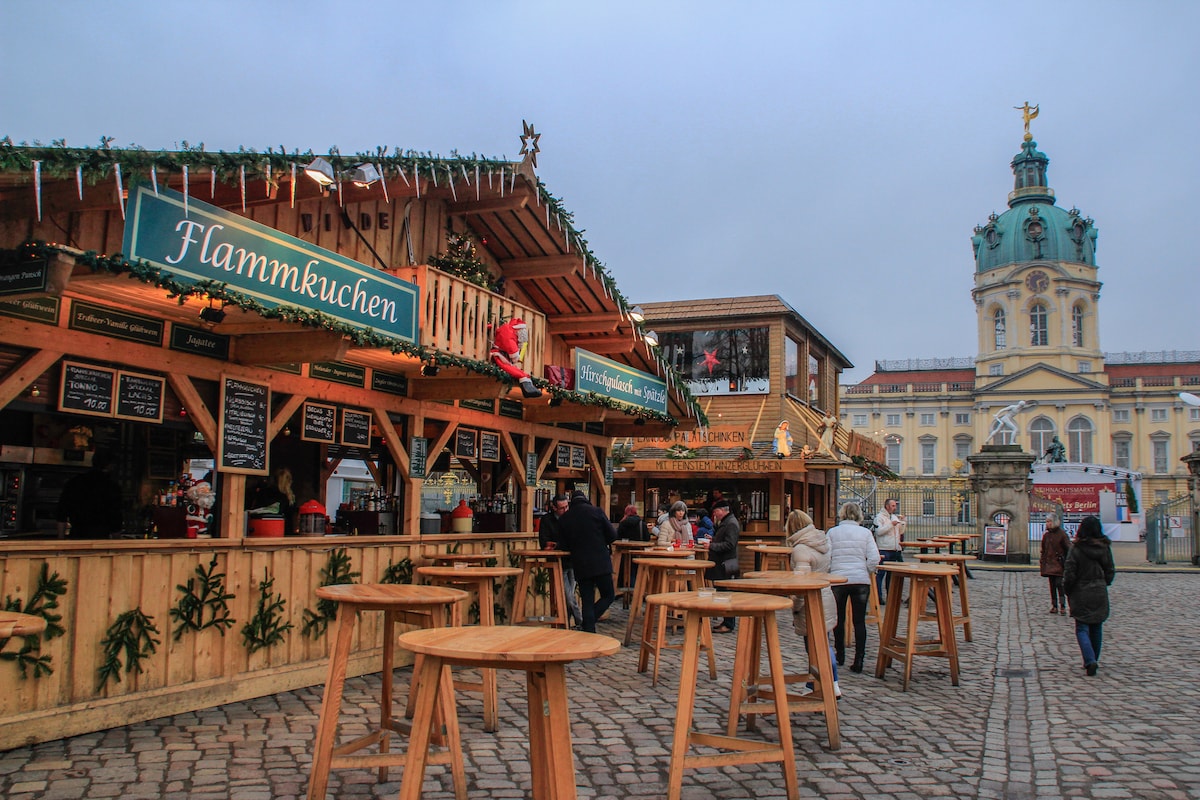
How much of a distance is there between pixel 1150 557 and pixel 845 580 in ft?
71.9

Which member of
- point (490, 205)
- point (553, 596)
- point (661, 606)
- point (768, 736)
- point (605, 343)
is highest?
point (490, 205)

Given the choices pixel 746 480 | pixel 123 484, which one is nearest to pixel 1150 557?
pixel 746 480

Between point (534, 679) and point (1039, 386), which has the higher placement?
point (1039, 386)

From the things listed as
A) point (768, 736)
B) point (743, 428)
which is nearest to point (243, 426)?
point (768, 736)

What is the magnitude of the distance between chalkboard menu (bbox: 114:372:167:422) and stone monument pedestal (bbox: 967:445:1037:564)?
22.5 metres

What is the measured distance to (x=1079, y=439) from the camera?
70875 mm

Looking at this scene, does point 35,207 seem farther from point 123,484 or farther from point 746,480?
point 746,480

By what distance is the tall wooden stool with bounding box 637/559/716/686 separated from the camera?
8281mm

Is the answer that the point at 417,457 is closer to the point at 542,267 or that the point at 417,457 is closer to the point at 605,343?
the point at 542,267

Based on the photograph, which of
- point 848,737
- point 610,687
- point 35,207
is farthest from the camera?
point 610,687

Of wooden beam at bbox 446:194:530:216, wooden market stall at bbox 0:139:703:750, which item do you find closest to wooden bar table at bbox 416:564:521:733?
wooden market stall at bbox 0:139:703:750

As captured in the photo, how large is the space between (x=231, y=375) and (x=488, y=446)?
450 centimetres

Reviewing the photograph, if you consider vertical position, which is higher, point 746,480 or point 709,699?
point 746,480

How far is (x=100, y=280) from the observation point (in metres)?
5.96
